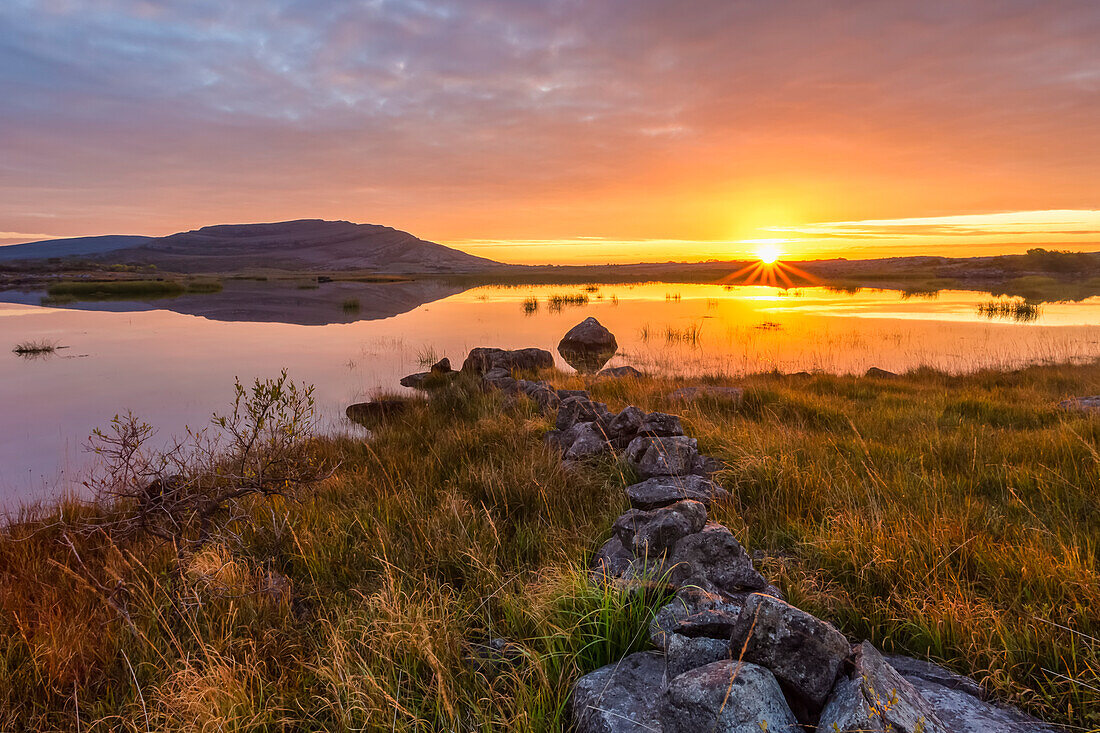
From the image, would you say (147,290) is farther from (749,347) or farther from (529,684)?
(529,684)

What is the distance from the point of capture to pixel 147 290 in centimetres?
5662

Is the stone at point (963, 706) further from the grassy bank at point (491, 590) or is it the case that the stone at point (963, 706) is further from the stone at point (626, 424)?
the stone at point (626, 424)

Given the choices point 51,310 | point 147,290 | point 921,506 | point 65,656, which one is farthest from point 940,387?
point 147,290

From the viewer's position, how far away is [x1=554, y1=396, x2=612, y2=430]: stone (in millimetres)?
8047

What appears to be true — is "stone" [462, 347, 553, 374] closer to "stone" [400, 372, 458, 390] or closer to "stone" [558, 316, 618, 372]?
"stone" [400, 372, 458, 390]

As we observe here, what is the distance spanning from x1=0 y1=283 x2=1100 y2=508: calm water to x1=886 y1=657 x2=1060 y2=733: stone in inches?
408

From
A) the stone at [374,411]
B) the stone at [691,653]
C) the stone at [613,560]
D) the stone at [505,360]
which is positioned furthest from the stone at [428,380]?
the stone at [691,653]

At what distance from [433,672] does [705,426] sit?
6080 mm

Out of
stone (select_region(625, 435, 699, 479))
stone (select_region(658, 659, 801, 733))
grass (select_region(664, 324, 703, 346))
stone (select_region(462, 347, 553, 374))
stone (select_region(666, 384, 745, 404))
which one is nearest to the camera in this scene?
stone (select_region(658, 659, 801, 733))

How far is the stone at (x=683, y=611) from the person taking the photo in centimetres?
296

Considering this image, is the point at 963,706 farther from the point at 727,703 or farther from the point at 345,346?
the point at 345,346

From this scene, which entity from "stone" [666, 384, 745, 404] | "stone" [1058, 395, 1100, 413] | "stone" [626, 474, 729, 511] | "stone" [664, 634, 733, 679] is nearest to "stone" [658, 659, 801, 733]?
"stone" [664, 634, 733, 679]

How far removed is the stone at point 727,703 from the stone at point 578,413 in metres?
5.38

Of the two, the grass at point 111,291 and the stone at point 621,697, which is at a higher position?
the grass at point 111,291
